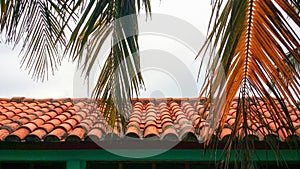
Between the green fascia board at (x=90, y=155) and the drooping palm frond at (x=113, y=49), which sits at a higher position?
the drooping palm frond at (x=113, y=49)

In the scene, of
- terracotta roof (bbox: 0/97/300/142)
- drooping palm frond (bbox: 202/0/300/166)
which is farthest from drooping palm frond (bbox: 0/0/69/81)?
drooping palm frond (bbox: 202/0/300/166)

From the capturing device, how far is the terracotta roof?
4.83 meters

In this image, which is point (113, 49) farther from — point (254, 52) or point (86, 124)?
point (86, 124)

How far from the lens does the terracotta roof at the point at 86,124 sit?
4.83 meters

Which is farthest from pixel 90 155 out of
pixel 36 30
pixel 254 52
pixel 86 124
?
pixel 254 52

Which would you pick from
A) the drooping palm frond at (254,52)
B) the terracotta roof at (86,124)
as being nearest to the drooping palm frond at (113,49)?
the terracotta roof at (86,124)

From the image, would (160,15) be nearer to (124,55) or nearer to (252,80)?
(124,55)

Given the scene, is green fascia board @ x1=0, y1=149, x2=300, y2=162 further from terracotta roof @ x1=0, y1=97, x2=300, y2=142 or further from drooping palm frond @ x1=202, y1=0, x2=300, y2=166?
drooping palm frond @ x1=202, y1=0, x2=300, y2=166

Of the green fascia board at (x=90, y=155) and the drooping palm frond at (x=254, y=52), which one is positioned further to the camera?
the green fascia board at (x=90, y=155)

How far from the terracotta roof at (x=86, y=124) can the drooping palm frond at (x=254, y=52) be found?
1274 mm

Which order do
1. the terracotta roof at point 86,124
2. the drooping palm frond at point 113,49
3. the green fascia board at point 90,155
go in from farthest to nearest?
the green fascia board at point 90,155
the terracotta roof at point 86,124
the drooping palm frond at point 113,49

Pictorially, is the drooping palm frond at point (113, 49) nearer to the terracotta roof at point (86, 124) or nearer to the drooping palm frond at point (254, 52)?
the terracotta roof at point (86, 124)

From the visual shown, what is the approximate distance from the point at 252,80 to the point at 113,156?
10.9 feet

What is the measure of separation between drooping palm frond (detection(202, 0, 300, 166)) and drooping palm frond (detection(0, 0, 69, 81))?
1.85 meters
